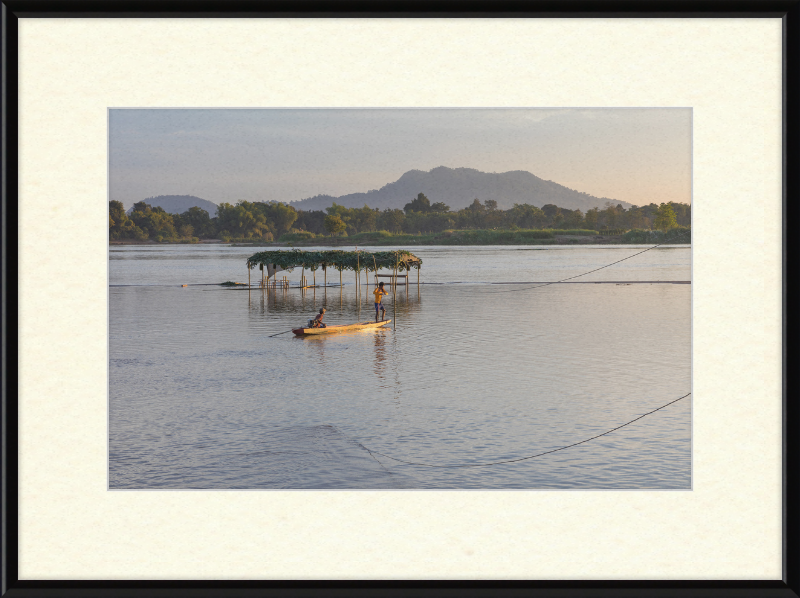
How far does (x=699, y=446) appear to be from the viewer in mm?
4461

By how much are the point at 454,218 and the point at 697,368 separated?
37667 millimetres

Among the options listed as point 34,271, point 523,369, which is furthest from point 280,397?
point 34,271

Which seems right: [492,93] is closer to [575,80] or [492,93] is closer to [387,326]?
[575,80]

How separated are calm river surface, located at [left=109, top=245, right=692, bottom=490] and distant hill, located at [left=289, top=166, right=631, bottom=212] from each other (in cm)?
437

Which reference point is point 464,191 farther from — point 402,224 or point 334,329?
point 334,329

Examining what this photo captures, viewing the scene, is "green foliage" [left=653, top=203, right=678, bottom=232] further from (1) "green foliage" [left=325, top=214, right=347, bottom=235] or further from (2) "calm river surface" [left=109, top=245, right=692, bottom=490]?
(1) "green foliage" [left=325, top=214, right=347, bottom=235]

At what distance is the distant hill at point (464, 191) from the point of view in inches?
1070

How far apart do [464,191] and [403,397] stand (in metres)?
25.0

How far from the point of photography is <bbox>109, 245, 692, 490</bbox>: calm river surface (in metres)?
8.48

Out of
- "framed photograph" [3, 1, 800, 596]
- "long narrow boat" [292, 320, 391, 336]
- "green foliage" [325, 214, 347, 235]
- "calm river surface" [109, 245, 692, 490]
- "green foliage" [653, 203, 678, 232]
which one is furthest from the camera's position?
"green foliage" [325, 214, 347, 235]

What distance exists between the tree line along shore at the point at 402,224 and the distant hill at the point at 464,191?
80 cm

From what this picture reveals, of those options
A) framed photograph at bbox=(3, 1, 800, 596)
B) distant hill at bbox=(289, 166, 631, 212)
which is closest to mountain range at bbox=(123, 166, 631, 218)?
distant hill at bbox=(289, 166, 631, 212)

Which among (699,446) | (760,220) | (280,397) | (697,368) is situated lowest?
(280,397)
